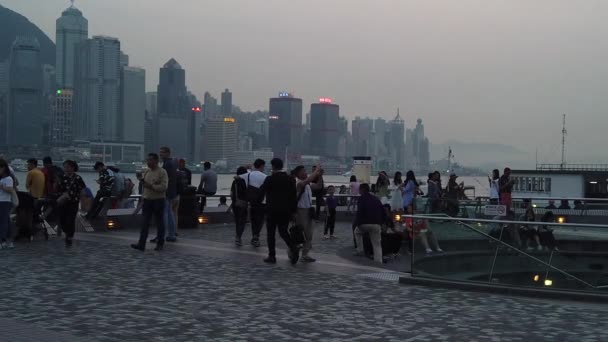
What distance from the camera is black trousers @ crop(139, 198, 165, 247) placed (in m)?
13.6

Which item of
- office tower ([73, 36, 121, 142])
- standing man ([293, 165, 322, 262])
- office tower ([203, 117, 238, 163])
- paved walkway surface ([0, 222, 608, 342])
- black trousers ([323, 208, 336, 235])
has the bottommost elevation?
paved walkway surface ([0, 222, 608, 342])

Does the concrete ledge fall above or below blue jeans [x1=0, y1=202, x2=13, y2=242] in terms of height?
below

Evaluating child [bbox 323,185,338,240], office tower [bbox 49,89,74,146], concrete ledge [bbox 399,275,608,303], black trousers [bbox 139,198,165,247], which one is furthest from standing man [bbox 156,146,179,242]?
office tower [bbox 49,89,74,146]

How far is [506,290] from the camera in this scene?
33.2 ft

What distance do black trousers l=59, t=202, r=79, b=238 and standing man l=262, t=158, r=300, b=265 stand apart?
401 cm

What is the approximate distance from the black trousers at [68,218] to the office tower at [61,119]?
96.8 metres

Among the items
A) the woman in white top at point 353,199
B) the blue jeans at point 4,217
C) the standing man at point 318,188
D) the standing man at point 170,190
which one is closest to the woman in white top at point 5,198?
the blue jeans at point 4,217

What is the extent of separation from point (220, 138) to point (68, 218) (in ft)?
361

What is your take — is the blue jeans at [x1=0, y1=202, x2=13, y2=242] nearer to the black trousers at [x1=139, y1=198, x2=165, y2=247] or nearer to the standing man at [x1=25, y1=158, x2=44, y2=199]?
the standing man at [x1=25, y1=158, x2=44, y2=199]

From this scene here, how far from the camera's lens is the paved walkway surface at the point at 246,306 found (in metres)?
7.20

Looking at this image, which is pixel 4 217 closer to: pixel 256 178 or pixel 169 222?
pixel 169 222

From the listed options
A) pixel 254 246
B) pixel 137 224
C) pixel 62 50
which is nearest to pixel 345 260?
pixel 254 246

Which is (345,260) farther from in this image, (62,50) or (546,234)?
(62,50)

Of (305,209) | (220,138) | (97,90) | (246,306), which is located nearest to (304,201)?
Result: (305,209)
